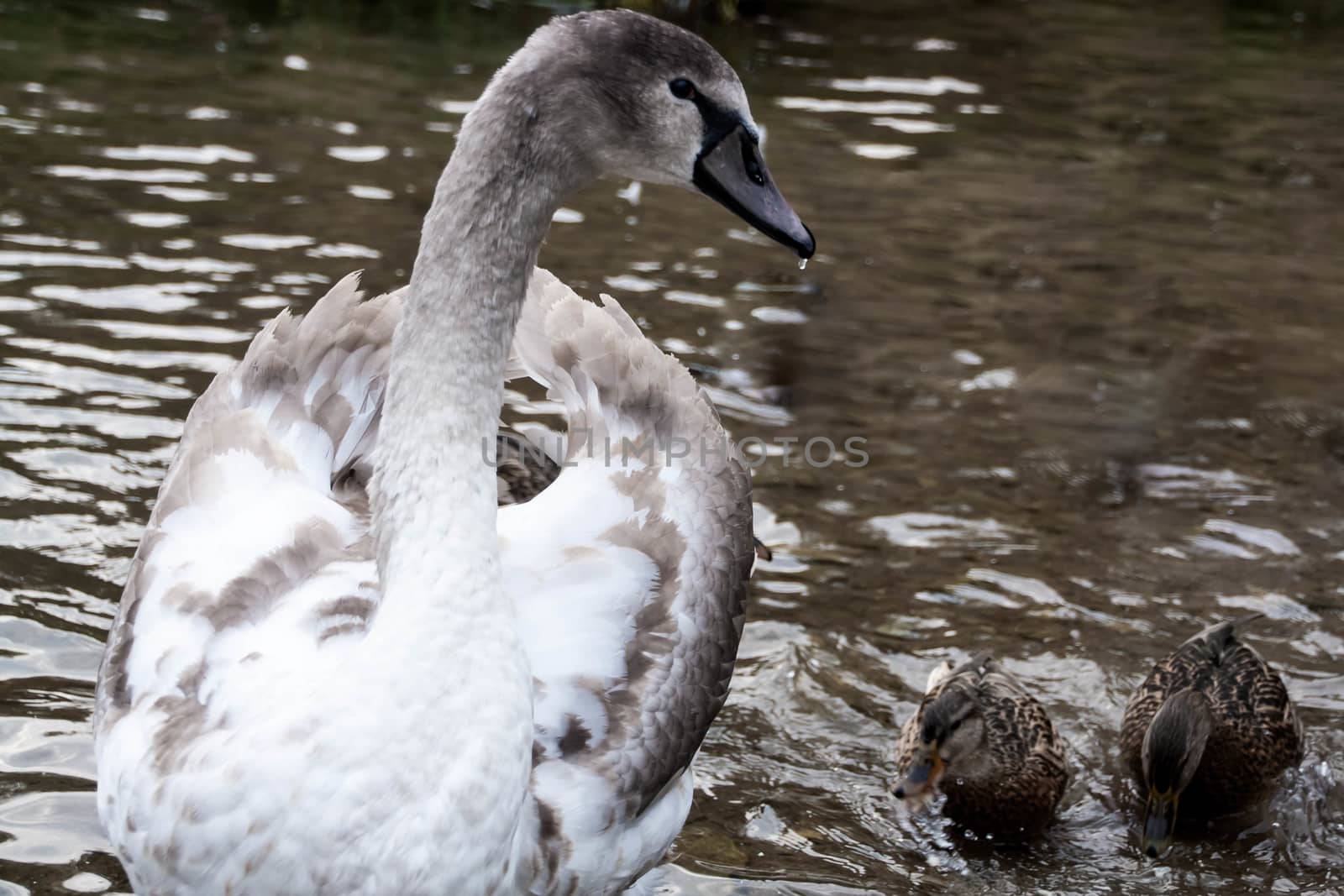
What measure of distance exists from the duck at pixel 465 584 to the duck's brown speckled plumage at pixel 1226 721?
5.95ft

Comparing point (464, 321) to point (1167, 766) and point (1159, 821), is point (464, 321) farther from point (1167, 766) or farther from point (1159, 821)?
point (1159, 821)

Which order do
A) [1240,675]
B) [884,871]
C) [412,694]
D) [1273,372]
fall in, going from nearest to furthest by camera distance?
[412,694]
[884,871]
[1240,675]
[1273,372]

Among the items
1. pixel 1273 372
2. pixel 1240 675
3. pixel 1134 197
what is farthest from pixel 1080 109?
pixel 1240 675

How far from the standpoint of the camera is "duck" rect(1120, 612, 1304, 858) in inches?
194

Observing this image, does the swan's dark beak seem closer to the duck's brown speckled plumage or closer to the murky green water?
the murky green water

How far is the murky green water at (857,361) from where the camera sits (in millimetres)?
5117

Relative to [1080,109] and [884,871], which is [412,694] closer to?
[884,871]

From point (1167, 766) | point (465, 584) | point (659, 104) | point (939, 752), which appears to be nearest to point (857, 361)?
point (939, 752)

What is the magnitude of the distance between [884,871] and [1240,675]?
1670 millimetres

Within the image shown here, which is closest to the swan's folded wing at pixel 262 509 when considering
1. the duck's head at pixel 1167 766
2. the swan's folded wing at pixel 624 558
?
the swan's folded wing at pixel 624 558

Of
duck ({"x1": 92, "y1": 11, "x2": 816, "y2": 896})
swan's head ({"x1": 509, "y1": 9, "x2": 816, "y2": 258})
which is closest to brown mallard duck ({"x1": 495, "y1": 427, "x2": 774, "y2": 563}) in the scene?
duck ({"x1": 92, "y1": 11, "x2": 816, "y2": 896})

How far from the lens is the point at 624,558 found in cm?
405

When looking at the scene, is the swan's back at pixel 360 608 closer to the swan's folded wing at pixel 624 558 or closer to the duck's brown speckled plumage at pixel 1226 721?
the swan's folded wing at pixel 624 558

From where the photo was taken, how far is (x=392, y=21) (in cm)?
1605
